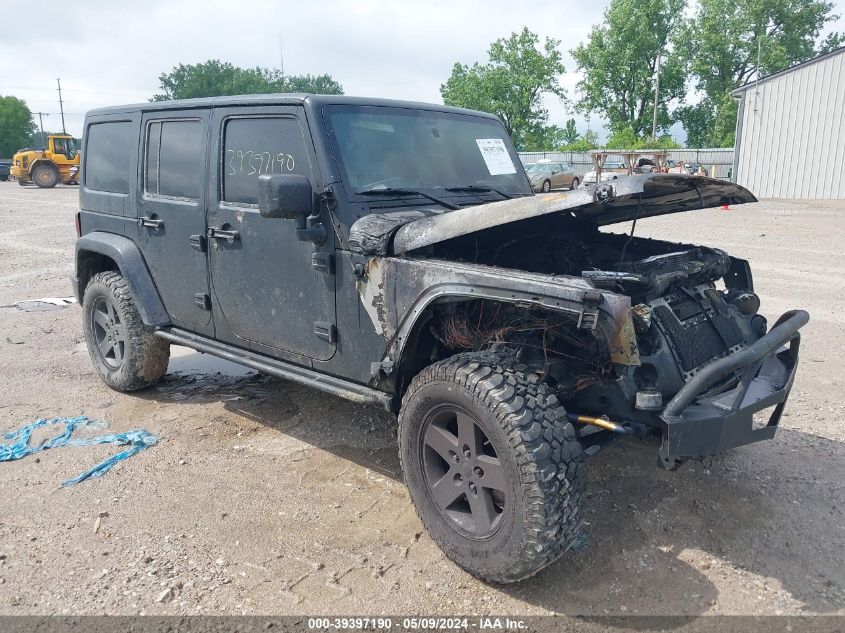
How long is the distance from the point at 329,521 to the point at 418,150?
6.77ft

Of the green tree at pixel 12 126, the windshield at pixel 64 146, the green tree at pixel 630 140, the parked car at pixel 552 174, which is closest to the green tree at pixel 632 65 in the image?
the green tree at pixel 630 140

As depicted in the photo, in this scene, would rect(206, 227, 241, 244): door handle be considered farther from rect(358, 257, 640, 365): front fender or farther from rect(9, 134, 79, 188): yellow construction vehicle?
rect(9, 134, 79, 188): yellow construction vehicle

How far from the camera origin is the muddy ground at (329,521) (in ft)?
9.21

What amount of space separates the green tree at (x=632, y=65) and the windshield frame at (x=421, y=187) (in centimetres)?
5306

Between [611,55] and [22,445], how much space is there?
5558 cm

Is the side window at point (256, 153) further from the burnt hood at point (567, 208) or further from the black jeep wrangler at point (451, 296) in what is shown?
the burnt hood at point (567, 208)

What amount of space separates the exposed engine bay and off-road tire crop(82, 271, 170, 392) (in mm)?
2578

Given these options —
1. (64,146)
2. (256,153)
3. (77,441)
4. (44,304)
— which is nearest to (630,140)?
(64,146)

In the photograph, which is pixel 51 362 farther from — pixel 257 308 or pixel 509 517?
pixel 509 517

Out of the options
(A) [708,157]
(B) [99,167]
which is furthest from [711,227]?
(A) [708,157]

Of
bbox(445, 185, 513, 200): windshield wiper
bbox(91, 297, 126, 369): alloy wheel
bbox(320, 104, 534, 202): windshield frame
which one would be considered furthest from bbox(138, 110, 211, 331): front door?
bbox(445, 185, 513, 200): windshield wiper

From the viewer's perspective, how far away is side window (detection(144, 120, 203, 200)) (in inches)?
166

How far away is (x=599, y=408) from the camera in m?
3.03

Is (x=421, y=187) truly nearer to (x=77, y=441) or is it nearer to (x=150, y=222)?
(x=150, y=222)
